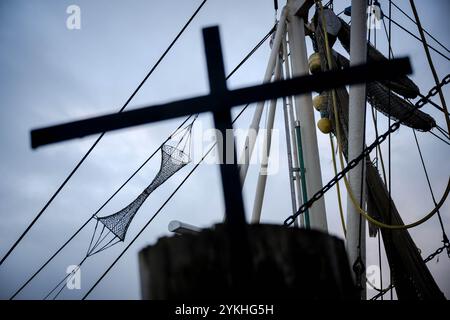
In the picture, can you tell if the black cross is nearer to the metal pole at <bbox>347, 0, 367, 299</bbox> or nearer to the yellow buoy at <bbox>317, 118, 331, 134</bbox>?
the metal pole at <bbox>347, 0, 367, 299</bbox>

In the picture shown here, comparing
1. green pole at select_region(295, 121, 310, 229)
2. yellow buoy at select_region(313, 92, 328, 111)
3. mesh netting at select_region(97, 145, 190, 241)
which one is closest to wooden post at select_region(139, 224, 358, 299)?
green pole at select_region(295, 121, 310, 229)

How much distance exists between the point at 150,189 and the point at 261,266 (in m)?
5.34

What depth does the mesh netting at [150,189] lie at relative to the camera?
624 cm

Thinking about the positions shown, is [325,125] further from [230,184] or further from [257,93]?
[230,184]

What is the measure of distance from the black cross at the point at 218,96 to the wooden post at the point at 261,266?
0.91 feet

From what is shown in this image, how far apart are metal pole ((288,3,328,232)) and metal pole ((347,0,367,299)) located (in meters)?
0.51

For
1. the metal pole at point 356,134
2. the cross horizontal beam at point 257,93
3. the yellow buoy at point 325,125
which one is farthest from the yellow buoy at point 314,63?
the cross horizontal beam at point 257,93

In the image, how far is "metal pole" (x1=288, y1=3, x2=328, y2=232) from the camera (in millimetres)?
4574

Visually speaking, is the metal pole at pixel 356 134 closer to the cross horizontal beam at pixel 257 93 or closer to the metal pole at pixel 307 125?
the metal pole at pixel 307 125
